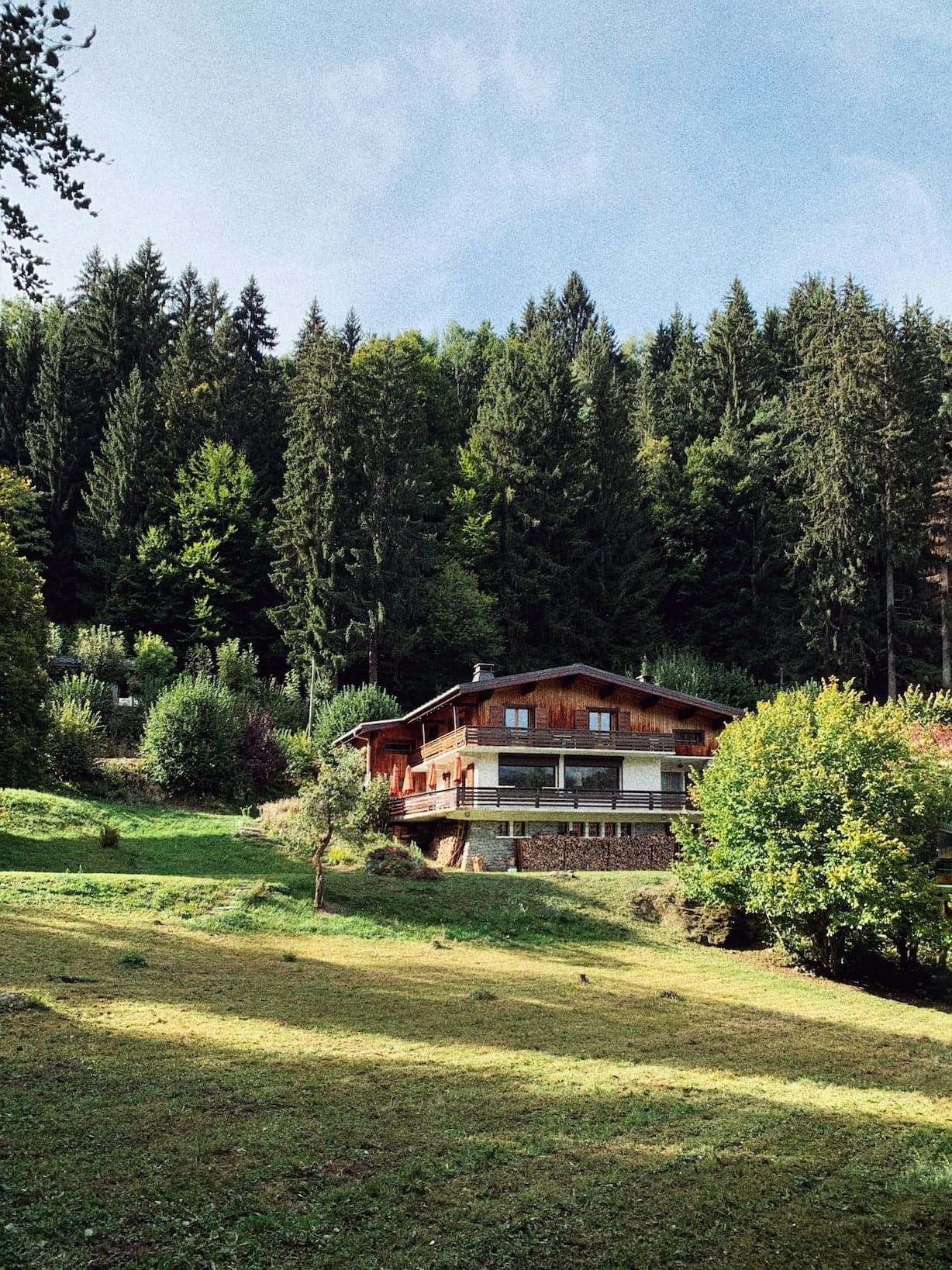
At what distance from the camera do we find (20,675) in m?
32.4

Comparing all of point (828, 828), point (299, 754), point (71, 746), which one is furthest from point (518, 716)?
point (71, 746)

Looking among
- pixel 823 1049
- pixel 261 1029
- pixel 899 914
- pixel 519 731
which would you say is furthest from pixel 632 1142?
pixel 519 731

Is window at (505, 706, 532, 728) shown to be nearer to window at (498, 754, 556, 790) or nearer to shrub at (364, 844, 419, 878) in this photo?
window at (498, 754, 556, 790)

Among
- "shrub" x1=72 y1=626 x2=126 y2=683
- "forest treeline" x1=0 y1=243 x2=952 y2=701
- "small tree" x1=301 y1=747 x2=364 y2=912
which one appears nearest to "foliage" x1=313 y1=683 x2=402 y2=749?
"forest treeline" x1=0 y1=243 x2=952 y2=701

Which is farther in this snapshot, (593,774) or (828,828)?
(593,774)

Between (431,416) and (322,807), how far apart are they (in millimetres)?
54516

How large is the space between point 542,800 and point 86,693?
23380mm

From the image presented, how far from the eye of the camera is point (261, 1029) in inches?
571

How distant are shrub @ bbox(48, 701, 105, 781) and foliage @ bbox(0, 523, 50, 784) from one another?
14.0 feet

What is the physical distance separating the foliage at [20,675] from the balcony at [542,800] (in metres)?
14.0

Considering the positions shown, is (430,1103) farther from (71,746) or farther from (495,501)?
(495,501)

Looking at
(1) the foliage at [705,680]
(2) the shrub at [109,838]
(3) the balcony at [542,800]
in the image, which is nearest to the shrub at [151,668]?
(3) the balcony at [542,800]

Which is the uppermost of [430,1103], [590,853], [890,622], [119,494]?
[119,494]

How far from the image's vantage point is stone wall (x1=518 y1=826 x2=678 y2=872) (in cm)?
3531
